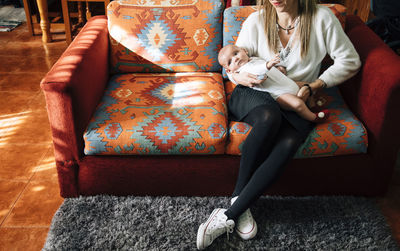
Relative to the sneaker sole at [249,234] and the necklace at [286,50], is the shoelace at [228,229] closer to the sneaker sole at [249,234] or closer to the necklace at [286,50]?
the sneaker sole at [249,234]

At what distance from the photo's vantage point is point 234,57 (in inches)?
72.2

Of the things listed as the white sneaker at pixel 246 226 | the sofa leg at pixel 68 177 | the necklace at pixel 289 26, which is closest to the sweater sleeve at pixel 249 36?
the necklace at pixel 289 26

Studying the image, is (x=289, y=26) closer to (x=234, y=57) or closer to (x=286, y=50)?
(x=286, y=50)

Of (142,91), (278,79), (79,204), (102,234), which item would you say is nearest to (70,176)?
(79,204)

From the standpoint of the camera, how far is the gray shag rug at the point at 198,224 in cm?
162

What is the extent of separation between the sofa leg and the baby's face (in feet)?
2.73

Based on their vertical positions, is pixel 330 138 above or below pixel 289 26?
below

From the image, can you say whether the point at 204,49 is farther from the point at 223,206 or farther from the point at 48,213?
the point at 48,213

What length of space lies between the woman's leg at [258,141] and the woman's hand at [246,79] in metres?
0.14

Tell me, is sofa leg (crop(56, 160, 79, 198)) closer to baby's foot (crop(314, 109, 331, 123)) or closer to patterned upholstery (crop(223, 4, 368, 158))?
patterned upholstery (crop(223, 4, 368, 158))

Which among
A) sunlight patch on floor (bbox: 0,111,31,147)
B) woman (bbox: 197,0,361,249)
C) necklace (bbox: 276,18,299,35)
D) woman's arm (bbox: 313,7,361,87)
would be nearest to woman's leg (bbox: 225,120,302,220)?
woman (bbox: 197,0,361,249)

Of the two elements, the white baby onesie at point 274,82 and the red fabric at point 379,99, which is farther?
the white baby onesie at point 274,82

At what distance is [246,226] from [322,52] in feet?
2.82

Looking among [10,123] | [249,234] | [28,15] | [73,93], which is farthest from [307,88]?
[28,15]
